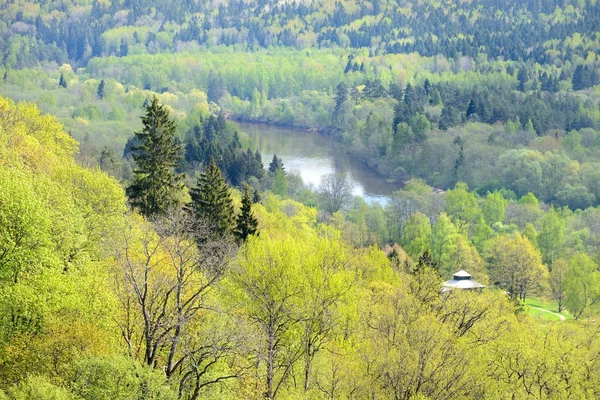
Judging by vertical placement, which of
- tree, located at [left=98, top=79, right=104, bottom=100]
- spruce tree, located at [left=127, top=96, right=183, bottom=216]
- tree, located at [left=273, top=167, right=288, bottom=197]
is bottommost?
tree, located at [left=98, top=79, right=104, bottom=100]

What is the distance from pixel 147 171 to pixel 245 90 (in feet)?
416

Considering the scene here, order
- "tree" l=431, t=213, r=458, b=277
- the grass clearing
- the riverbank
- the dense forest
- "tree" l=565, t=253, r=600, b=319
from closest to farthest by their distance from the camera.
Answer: the dense forest, the grass clearing, "tree" l=565, t=253, r=600, b=319, "tree" l=431, t=213, r=458, b=277, the riverbank

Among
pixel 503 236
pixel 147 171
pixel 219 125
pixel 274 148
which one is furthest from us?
pixel 274 148

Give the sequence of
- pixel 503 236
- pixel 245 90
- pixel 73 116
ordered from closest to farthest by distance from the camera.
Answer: pixel 503 236 < pixel 73 116 < pixel 245 90

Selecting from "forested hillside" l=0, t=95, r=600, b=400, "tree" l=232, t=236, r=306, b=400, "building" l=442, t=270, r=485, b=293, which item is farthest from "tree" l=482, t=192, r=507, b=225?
"tree" l=232, t=236, r=306, b=400

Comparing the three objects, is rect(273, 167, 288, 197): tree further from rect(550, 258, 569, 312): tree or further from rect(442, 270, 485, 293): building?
rect(442, 270, 485, 293): building

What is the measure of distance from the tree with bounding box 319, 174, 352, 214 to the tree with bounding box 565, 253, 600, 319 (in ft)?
76.5

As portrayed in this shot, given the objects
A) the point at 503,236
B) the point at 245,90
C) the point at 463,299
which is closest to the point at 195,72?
the point at 245,90

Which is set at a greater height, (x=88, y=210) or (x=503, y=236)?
(x=88, y=210)

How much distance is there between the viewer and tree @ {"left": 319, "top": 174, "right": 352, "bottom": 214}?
263 ft

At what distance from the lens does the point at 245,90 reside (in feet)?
565

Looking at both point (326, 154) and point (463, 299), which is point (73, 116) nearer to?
point (326, 154)

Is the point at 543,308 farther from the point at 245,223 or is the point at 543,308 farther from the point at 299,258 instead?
the point at 299,258

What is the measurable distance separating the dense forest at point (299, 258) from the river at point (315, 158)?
2.96m
